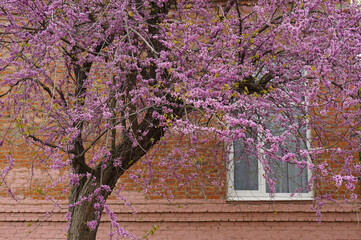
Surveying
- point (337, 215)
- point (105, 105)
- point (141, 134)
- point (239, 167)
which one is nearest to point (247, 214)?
point (239, 167)

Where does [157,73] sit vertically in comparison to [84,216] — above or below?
above

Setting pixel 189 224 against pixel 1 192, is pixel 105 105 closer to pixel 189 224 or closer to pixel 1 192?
pixel 189 224

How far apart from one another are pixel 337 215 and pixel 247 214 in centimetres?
159

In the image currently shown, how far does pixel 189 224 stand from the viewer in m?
7.27

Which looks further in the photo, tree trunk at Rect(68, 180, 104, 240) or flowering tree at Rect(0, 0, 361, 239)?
tree trunk at Rect(68, 180, 104, 240)

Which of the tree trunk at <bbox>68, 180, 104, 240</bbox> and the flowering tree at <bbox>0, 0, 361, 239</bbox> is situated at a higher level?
the flowering tree at <bbox>0, 0, 361, 239</bbox>

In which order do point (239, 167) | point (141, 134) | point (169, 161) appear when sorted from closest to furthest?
point (141, 134) → point (169, 161) → point (239, 167)

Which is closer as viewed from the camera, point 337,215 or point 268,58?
point 268,58

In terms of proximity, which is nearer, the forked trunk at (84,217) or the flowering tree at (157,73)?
the flowering tree at (157,73)

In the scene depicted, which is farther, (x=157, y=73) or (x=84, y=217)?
(x=84, y=217)

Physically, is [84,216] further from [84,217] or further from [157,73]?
[157,73]

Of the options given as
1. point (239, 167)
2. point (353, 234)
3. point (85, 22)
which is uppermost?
point (85, 22)

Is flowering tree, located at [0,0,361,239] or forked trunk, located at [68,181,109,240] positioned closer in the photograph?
flowering tree, located at [0,0,361,239]

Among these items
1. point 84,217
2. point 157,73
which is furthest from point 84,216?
point 157,73
